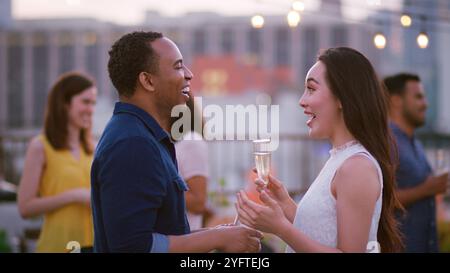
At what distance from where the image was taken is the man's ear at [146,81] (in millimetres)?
2209

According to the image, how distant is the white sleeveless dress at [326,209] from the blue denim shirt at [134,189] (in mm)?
400

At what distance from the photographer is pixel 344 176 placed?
2.16 meters

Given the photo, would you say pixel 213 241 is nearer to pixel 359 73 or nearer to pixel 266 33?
pixel 359 73

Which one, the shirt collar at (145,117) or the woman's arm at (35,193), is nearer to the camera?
the shirt collar at (145,117)

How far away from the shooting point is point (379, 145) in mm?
2297

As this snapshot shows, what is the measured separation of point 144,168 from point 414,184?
2259 mm

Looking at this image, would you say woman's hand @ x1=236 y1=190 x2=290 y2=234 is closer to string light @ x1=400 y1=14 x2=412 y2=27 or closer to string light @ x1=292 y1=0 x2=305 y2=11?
string light @ x1=400 y1=14 x2=412 y2=27

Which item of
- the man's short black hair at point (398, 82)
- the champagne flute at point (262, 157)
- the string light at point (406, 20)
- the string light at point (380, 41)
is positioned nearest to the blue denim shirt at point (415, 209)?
the man's short black hair at point (398, 82)

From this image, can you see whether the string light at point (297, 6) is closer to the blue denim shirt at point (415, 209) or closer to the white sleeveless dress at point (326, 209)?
the blue denim shirt at point (415, 209)

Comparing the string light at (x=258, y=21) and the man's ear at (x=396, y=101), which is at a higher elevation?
the string light at (x=258, y=21)

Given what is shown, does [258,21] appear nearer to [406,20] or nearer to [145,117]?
[406,20]

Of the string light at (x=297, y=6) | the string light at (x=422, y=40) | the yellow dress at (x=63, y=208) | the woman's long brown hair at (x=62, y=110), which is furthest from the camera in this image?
the string light at (x=297, y=6)

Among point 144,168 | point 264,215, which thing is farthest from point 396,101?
point 144,168
